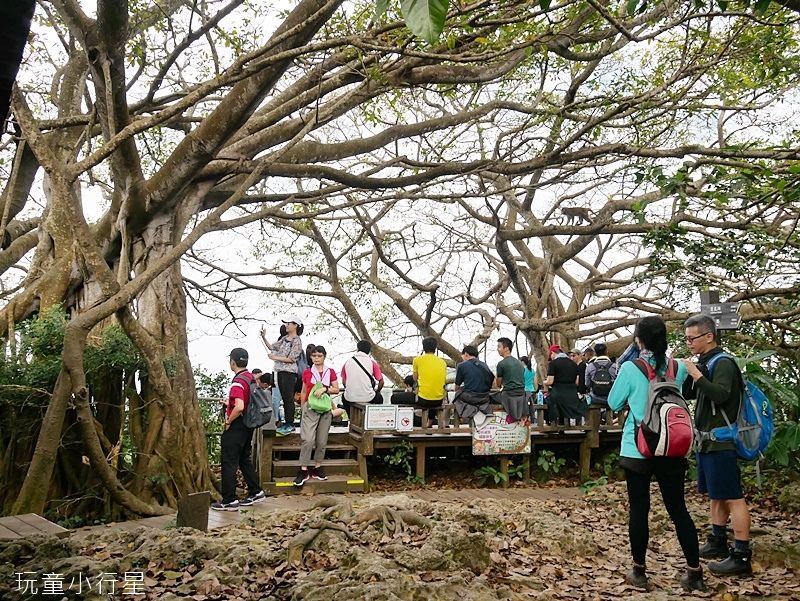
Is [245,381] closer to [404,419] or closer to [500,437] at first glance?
[404,419]

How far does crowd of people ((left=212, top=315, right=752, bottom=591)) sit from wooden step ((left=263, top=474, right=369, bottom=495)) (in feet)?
0.31

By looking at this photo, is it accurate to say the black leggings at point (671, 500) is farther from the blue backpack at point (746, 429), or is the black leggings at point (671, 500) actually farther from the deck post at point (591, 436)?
the deck post at point (591, 436)

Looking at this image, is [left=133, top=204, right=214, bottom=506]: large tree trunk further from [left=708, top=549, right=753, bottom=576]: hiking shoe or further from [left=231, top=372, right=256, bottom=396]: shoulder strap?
[left=708, top=549, right=753, bottom=576]: hiking shoe

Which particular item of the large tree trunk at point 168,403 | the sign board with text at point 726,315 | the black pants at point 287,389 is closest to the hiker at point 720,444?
the sign board with text at point 726,315

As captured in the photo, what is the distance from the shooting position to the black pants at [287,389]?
29.7 ft

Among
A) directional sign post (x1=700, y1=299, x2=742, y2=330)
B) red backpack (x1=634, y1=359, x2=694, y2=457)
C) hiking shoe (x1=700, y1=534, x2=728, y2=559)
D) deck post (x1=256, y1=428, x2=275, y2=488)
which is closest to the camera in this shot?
red backpack (x1=634, y1=359, x2=694, y2=457)

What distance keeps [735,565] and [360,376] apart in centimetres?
552

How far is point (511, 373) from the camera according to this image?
373 inches

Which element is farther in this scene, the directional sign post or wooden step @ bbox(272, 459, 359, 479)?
wooden step @ bbox(272, 459, 359, 479)

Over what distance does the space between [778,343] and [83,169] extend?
796 cm

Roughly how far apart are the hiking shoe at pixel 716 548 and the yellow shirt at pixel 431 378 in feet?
15.7

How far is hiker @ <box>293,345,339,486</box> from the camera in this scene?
8195 mm

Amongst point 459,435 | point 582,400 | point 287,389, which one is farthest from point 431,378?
point 582,400

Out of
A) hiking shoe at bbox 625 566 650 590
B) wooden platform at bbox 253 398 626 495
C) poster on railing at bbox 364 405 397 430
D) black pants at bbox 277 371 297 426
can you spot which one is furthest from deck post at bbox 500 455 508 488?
hiking shoe at bbox 625 566 650 590
